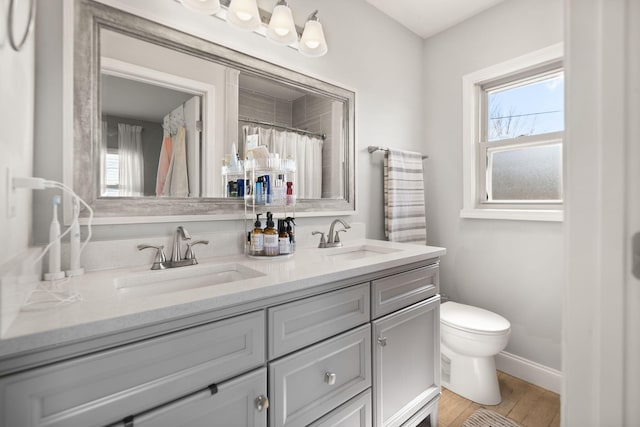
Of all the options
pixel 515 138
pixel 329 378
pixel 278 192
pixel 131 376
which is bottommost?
pixel 329 378

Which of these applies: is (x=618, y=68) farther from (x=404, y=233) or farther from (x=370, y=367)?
(x=404, y=233)

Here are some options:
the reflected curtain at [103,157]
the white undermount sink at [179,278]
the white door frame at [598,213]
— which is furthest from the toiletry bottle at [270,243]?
the white door frame at [598,213]

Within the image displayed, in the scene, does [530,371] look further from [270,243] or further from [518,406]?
[270,243]

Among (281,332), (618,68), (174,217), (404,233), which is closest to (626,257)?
(618,68)

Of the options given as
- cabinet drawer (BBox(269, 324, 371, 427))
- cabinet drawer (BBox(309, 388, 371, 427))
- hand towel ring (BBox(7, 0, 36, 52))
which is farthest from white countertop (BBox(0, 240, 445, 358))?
hand towel ring (BBox(7, 0, 36, 52))

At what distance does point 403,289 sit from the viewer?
1399 millimetres

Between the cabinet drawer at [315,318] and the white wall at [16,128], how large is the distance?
0.69 meters

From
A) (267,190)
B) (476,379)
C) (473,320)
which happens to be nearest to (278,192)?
(267,190)

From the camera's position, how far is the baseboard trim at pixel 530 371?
1.89 metres

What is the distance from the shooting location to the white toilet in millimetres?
1707

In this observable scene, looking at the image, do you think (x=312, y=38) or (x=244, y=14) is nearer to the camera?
(x=244, y=14)

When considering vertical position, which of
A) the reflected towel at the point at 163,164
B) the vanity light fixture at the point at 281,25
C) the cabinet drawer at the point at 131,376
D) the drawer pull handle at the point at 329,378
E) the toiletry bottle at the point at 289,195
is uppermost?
the vanity light fixture at the point at 281,25

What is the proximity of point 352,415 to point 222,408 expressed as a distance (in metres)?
0.59

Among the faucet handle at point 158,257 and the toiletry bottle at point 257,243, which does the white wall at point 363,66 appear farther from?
the toiletry bottle at point 257,243
